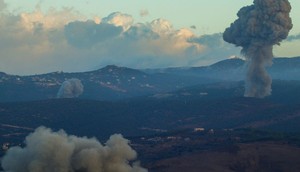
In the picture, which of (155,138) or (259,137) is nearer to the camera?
(259,137)

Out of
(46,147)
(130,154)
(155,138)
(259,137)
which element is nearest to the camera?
(46,147)

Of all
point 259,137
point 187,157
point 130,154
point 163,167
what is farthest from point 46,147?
point 259,137

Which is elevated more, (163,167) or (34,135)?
(34,135)

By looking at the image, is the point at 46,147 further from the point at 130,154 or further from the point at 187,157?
the point at 187,157

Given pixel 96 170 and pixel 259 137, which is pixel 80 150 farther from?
pixel 259 137

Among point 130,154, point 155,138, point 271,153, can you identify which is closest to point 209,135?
point 155,138

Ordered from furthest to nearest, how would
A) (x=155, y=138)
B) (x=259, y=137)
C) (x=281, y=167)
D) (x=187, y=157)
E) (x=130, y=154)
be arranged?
(x=155, y=138) → (x=259, y=137) → (x=187, y=157) → (x=281, y=167) → (x=130, y=154)
